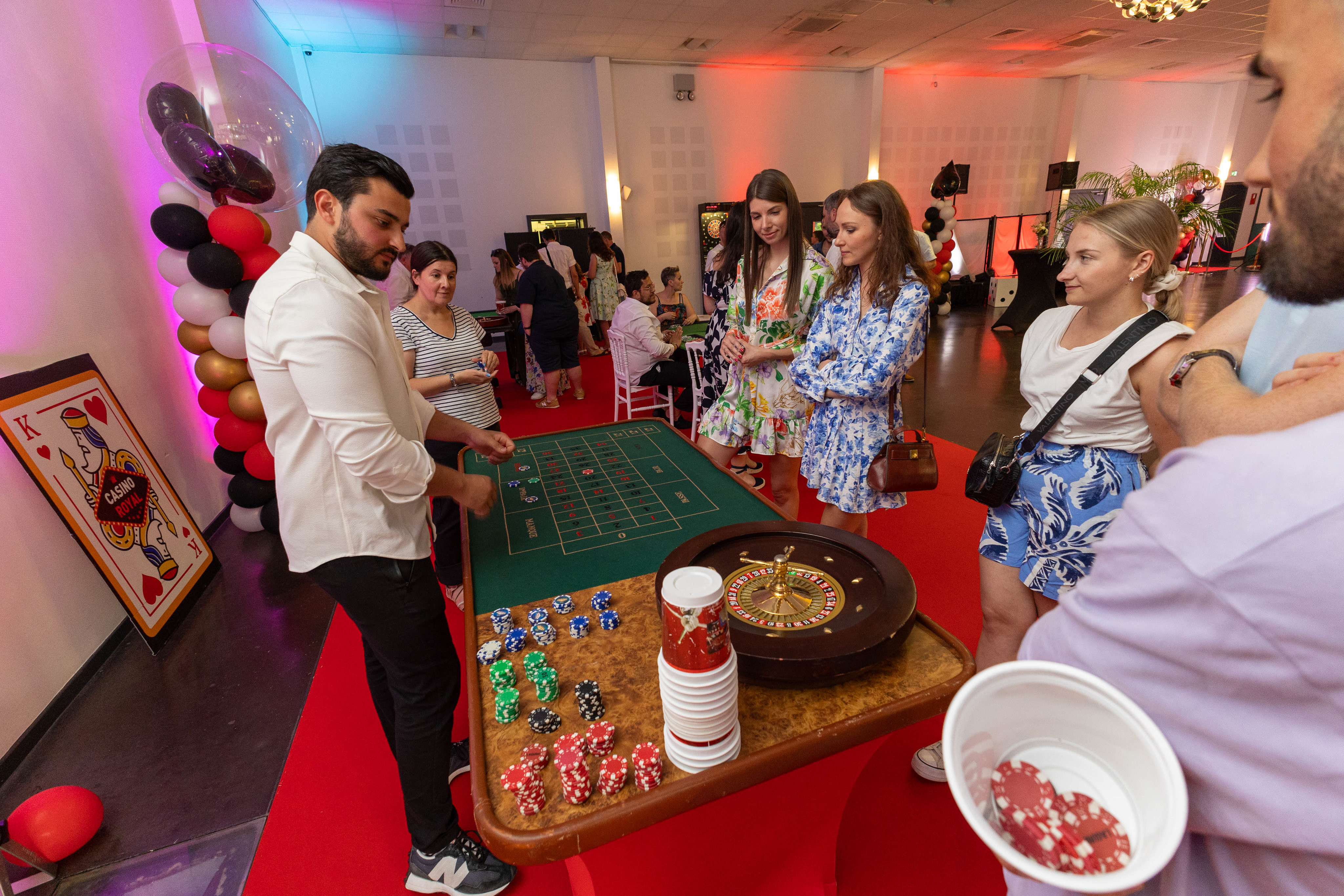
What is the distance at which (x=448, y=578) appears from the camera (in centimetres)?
248

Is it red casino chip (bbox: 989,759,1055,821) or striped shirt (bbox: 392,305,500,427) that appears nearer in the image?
red casino chip (bbox: 989,759,1055,821)

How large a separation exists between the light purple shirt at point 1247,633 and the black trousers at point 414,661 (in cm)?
128

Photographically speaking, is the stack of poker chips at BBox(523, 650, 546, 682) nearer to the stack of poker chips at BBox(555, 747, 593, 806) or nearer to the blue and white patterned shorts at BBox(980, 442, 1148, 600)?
the stack of poker chips at BBox(555, 747, 593, 806)

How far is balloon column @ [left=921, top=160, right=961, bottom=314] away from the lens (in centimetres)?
885

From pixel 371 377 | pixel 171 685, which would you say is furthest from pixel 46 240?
pixel 371 377

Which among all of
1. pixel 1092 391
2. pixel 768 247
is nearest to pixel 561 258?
pixel 768 247

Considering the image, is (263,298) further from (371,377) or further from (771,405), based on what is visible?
(771,405)

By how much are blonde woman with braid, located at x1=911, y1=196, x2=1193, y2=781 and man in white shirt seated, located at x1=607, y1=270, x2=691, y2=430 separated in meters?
2.81

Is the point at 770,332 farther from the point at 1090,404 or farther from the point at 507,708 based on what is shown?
the point at 507,708

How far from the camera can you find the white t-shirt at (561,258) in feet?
22.9

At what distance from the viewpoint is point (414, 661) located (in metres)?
1.35

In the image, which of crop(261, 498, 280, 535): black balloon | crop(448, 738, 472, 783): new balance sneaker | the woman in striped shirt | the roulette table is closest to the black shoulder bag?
the roulette table

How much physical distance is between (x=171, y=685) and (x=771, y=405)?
268 centimetres

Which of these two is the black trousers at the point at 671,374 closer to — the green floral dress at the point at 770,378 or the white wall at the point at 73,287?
the green floral dress at the point at 770,378
